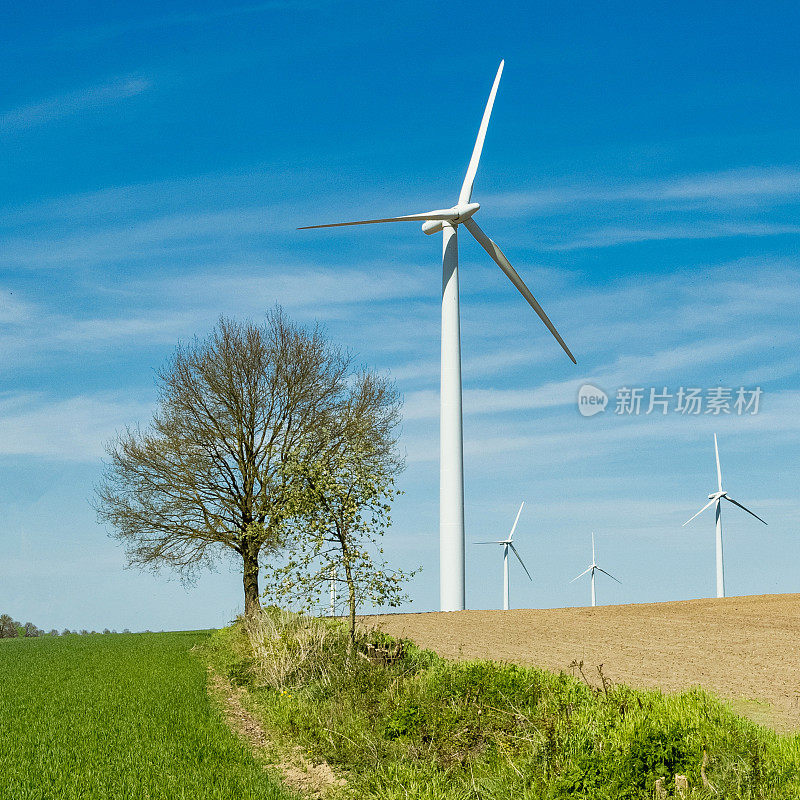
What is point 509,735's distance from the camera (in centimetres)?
877

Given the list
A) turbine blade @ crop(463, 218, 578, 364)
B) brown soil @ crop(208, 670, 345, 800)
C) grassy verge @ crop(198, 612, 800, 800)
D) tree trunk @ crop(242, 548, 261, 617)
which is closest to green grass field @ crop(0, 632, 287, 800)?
brown soil @ crop(208, 670, 345, 800)

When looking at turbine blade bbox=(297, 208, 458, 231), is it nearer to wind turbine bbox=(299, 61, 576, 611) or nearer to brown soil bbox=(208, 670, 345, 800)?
wind turbine bbox=(299, 61, 576, 611)

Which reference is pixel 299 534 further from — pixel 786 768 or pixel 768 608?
pixel 768 608

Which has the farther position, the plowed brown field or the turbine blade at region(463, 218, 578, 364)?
the turbine blade at region(463, 218, 578, 364)

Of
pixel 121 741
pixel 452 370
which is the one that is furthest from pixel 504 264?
pixel 121 741

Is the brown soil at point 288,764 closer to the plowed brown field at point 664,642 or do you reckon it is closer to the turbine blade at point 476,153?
the plowed brown field at point 664,642

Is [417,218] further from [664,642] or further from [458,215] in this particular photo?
[664,642]

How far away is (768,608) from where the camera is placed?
28.1 m

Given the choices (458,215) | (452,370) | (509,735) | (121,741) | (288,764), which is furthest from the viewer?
(458,215)

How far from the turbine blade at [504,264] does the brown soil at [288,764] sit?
2235 centimetres

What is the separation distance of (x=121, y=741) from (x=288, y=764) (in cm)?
266

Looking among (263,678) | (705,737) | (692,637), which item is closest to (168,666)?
(263,678)

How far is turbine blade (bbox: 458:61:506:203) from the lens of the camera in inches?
1328

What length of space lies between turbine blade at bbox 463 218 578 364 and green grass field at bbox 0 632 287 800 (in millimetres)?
19880
